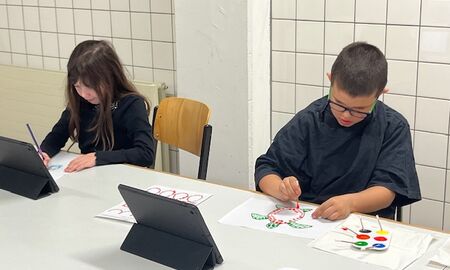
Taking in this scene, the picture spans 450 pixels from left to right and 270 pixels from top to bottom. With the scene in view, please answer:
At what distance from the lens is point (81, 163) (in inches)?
87.0

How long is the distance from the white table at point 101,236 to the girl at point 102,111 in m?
0.37

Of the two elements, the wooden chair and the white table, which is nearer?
the white table

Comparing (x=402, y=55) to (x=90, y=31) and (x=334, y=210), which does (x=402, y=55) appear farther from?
(x=90, y=31)

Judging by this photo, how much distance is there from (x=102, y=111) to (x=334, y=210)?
3.66 ft

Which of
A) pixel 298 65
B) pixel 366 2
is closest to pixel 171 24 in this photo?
pixel 298 65

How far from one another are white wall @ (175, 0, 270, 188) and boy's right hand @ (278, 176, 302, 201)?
127 centimetres

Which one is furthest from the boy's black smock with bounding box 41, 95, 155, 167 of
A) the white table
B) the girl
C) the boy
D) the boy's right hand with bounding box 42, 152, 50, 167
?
the boy

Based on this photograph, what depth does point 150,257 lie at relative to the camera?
154cm

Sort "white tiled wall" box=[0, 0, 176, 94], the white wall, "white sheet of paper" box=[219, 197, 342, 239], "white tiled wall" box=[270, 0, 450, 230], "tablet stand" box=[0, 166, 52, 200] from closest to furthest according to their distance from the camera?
"white sheet of paper" box=[219, 197, 342, 239], "tablet stand" box=[0, 166, 52, 200], "white tiled wall" box=[270, 0, 450, 230], the white wall, "white tiled wall" box=[0, 0, 176, 94]

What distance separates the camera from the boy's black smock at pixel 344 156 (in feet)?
6.29

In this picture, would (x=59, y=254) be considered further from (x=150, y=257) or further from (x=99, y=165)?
(x=99, y=165)

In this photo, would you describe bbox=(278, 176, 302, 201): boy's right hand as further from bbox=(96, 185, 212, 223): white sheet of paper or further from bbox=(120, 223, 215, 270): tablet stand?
bbox=(120, 223, 215, 270): tablet stand

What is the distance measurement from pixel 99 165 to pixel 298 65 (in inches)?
46.8

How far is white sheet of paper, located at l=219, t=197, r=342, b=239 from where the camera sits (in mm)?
1654
